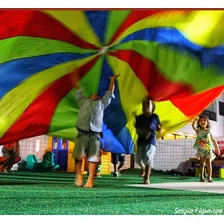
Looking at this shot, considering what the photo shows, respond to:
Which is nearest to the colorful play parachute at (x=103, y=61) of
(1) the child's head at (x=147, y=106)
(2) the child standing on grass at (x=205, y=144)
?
(1) the child's head at (x=147, y=106)

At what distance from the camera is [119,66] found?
114 inches

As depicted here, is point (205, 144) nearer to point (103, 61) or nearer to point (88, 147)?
point (103, 61)

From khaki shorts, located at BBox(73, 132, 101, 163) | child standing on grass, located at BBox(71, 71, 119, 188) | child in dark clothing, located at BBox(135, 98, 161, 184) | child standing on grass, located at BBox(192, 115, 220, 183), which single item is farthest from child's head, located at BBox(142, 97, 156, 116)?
child standing on grass, located at BBox(192, 115, 220, 183)

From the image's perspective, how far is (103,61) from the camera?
2873 millimetres

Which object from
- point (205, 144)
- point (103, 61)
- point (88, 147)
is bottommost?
point (88, 147)

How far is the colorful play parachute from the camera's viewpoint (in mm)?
2236

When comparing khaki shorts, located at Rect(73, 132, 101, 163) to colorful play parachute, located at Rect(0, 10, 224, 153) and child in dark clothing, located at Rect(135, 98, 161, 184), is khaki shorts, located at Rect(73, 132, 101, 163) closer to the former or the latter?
colorful play parachute, located at Rect(0, 10, 224, 153)

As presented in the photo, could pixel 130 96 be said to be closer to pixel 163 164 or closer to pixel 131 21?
pixel 131 21

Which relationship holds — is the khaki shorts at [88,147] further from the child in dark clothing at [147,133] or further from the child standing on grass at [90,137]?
the child in dark clothing at [147,133]

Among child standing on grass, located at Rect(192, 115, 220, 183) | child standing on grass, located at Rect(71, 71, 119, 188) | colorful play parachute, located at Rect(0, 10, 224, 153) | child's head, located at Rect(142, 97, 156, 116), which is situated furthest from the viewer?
child standing on grass, located at Rect(192, 115, 220, 183)

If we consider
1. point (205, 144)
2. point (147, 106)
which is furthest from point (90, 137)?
point (205, 144)

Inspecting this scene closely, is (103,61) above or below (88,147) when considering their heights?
above

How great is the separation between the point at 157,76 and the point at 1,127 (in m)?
1.26

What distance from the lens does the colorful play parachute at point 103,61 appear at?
224 centimetres
